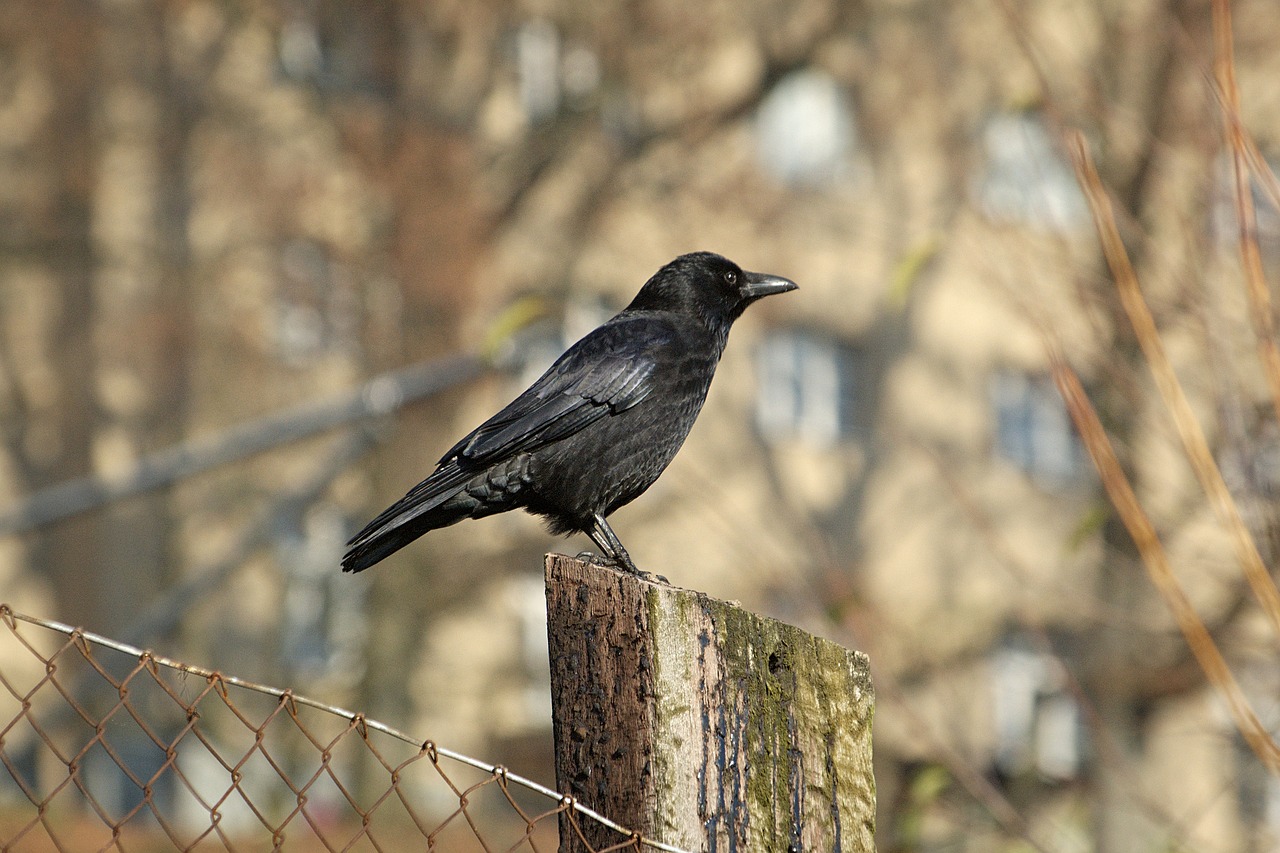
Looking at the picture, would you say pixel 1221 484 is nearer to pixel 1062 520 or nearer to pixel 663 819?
pixel 663 819

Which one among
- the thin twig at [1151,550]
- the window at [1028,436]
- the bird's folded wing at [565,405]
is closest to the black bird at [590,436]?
the bird's folded wing at [565,405]

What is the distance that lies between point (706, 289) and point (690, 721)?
8.84 ft

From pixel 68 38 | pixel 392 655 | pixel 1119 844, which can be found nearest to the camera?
pixel 1119 844

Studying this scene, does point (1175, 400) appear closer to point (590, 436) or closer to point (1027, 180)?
point (590, 436)

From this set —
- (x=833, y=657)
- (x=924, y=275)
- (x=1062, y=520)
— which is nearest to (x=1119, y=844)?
(x=833, y=657)

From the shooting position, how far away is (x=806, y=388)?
1733cm

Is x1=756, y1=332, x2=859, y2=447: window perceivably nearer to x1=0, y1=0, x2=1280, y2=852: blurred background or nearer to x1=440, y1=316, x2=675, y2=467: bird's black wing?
x1=0, y1=0, x2=1280, y2=852: blurred background

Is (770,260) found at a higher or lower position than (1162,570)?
higher

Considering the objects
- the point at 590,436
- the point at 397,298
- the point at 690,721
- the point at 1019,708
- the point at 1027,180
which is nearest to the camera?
the point at 690,721

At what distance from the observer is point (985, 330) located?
18922 mm

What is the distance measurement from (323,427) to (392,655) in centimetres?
200

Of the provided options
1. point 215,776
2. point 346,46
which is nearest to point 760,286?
point 346,46

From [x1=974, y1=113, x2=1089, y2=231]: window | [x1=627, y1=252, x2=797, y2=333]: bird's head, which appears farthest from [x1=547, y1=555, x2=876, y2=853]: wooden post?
[x1=627, y1=252, x2=797, y2=333]: bird's head

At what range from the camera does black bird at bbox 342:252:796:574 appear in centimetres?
411
